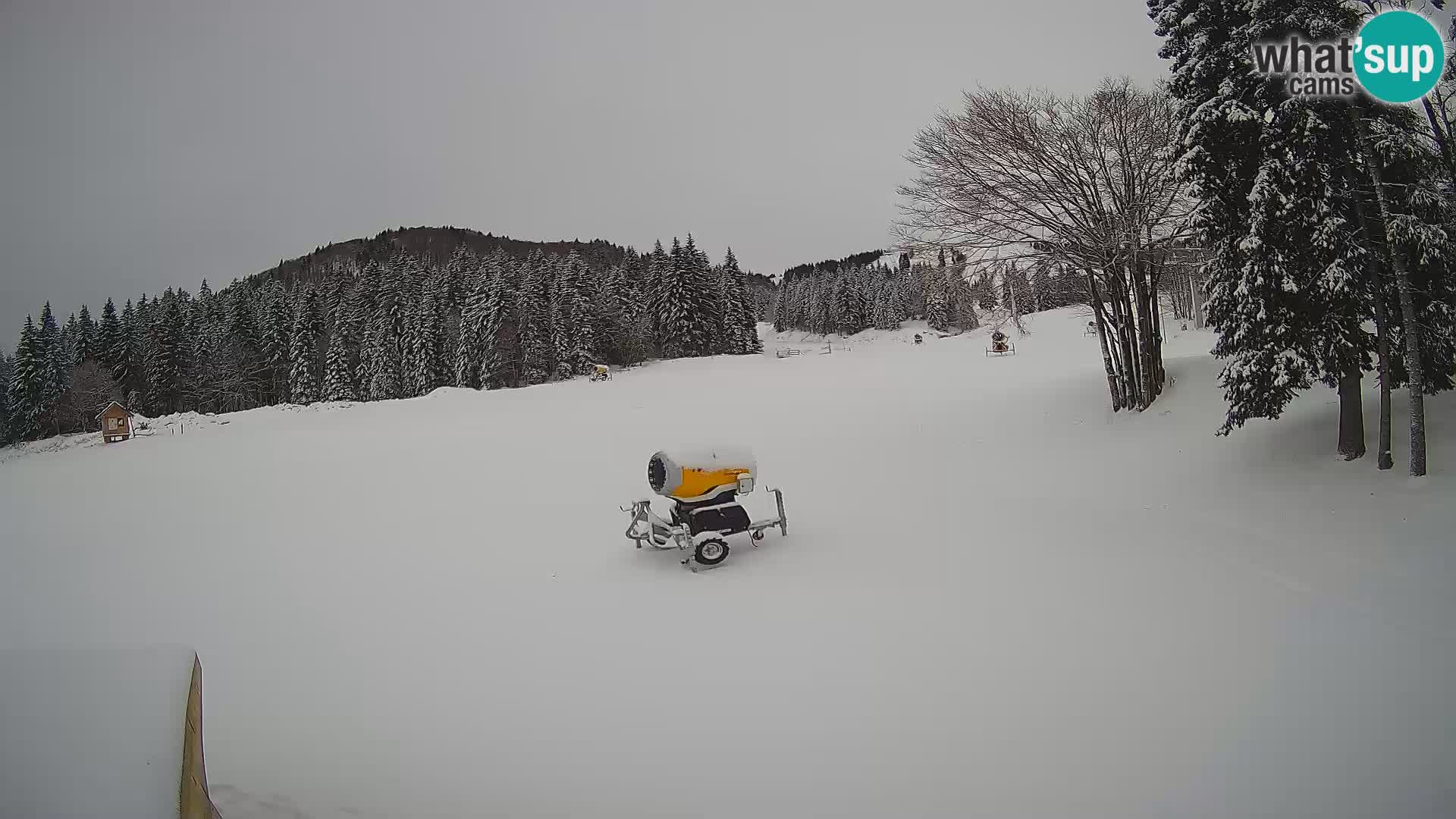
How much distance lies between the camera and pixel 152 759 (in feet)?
6.93

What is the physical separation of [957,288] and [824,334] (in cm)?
7864

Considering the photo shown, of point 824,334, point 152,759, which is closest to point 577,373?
point 152,759

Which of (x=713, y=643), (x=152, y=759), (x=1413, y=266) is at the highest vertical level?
(x=1413, y=266)

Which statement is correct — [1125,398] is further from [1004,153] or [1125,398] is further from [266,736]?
[266,736]

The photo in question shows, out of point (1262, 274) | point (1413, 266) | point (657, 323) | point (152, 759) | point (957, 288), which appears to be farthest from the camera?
point (657, 323)

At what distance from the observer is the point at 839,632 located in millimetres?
5363

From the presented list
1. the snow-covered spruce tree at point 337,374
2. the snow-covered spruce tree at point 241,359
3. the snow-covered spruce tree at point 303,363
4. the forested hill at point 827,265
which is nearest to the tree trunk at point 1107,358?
the snow-covered spruce tree at point 241,359

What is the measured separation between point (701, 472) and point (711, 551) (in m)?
0.96

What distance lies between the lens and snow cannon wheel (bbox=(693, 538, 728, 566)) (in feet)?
24.0

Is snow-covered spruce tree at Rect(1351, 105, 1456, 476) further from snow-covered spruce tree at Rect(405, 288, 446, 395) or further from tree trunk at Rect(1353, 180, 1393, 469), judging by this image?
snow-covered spruce tree at Rect(405, 288, 446, 395)

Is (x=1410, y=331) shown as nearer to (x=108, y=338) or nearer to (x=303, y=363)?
(x=108, y=338)

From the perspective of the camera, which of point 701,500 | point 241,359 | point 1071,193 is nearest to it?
point 701,500

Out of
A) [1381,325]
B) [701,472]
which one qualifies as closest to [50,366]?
[701,472]

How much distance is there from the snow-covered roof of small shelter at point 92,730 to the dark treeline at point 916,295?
12955mm
